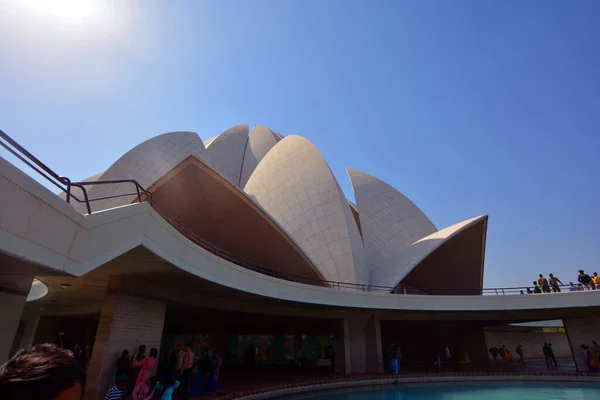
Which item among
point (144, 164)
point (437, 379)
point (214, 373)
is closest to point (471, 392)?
point (437, 379)

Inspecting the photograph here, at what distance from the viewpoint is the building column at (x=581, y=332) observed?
13.0 metres

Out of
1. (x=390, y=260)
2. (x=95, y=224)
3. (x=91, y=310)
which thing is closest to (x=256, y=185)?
(x=390, y=260)

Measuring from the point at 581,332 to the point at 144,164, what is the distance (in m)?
17.0

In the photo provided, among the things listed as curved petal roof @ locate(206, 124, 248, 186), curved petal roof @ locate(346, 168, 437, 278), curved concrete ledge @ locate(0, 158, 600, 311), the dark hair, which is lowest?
the dark hair

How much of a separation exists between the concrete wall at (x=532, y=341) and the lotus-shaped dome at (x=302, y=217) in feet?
18.7

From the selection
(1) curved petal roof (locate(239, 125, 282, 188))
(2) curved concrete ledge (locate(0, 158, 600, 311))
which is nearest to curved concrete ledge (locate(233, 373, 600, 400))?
(2) curved concrete ledge (locate(0, 158, 600, 311))

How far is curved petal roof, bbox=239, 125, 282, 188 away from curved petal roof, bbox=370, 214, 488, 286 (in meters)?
12.4

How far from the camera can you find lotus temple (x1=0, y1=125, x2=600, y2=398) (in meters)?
4.25

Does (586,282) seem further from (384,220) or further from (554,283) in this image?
(384,220)

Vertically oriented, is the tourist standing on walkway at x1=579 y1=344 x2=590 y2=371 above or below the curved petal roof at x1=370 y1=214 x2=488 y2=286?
below

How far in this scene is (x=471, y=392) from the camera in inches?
378

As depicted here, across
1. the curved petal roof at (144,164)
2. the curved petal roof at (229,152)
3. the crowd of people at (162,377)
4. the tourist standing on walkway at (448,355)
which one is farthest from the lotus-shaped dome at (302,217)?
the curved petal roof at (229,152)

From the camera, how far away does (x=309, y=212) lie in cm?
1600

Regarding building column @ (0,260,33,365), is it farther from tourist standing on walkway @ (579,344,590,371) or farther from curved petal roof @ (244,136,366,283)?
tourist standing on walkway @ (579,344,590,371)
